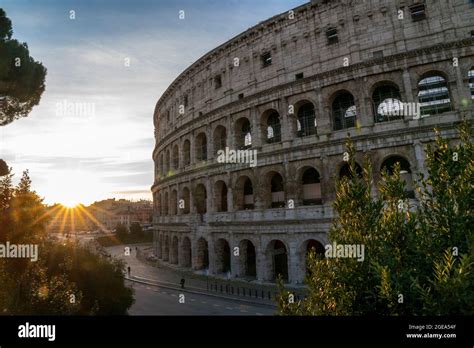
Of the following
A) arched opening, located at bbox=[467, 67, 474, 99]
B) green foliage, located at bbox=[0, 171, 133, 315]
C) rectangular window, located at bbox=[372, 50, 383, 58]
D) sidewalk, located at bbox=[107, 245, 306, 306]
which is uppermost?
rectangular window, located at bbox=[372, 50, 383, 58]

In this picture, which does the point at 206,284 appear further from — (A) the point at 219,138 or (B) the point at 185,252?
(A) the point at 219,138

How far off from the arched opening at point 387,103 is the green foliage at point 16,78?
2066cm

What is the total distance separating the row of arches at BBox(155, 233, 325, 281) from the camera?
22.5m

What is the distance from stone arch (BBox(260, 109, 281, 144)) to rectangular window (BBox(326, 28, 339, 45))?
6.65 m

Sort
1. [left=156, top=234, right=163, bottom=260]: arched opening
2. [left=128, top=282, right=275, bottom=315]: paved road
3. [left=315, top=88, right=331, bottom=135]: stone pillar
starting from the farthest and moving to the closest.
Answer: [left=156, top=234, right=163, bottom=260]: arched opening
[left=315, top=88, right=331, bottom=135]: stone pillar
[left=128, top=282, right=275, bottom=315]: paved road

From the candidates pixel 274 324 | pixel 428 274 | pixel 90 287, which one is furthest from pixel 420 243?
pixel 90 287

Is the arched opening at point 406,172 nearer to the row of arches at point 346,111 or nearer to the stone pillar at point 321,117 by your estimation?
the row of arches at point 346,111

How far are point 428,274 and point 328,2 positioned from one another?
23128 millimetres

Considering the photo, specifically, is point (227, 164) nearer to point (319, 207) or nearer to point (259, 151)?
point (259, 151)

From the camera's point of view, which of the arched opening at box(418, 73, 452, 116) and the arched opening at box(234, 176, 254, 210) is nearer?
the arched opening at box(418, 73, 452, 116)

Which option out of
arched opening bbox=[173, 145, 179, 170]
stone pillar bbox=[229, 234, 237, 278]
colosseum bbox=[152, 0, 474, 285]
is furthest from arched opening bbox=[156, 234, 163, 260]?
stone pillar bbox=[229, 234, 237, 278]

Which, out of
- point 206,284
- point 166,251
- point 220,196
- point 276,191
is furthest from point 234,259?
point 166,251

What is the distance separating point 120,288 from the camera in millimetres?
13234

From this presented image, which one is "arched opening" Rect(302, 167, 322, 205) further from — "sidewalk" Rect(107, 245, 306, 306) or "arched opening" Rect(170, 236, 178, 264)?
"arched opening" Rect(170, 236, 178, 264)
